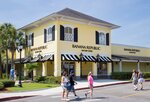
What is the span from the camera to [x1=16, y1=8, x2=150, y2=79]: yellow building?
3409 cm

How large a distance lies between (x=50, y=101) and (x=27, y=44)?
25.2m

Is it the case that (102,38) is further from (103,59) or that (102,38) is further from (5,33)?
(5,33)

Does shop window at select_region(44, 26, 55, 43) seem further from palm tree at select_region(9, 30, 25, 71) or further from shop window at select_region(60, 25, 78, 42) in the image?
palm tree at select_region(9, 30, 25, 71)

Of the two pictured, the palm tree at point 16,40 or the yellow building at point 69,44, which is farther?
the palm tree at point 16,40

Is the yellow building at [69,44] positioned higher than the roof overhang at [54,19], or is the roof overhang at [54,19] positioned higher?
the roof overhang at [54,19]

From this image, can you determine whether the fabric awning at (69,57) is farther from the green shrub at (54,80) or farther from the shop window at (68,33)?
the green shrub at (54,80)

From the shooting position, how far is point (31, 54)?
3984 centimetres

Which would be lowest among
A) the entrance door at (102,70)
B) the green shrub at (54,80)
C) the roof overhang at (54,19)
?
the green shrub at (54,80)

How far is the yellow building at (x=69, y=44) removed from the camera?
34.1 m

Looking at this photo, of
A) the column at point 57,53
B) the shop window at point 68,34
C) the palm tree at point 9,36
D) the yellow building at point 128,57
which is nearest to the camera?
the column at point 57,53

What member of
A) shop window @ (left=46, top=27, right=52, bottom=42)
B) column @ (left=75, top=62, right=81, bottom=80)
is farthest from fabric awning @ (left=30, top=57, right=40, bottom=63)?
column @ (left=75, top=62, right=81, bottom=80)

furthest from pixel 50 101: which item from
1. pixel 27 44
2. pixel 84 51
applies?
pixel 27 44

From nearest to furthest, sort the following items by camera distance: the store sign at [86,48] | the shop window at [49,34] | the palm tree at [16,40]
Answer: the shop window at [49,34], the store sign at [86,48], the palm tree at [16,40]

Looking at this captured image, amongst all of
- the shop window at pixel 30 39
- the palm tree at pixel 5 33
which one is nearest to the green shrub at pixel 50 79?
the shop window at pixel 30 39
